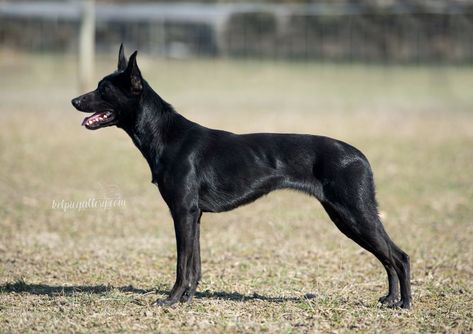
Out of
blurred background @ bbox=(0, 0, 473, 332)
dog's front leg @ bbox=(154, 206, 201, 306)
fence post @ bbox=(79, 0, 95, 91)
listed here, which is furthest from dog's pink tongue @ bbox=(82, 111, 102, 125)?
fence post @ bbox=(79, 0, 95, 91)

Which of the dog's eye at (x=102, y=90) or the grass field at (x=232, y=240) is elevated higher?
the dog's eye at (x=102, y=90)

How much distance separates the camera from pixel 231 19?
40.2 m

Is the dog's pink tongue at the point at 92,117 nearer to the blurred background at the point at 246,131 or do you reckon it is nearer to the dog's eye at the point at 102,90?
the dog's eye at the point at 102,90

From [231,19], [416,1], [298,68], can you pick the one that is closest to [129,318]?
[298,68]

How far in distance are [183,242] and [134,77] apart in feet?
4.99

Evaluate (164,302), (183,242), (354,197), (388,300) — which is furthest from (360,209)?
(164,302)

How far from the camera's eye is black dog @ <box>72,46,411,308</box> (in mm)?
6234

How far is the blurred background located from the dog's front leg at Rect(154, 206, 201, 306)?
26cm

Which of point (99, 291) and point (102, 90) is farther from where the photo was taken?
point (99, 291)

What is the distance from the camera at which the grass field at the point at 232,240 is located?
6.14 meters

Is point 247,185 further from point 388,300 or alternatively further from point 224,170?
point 388,300

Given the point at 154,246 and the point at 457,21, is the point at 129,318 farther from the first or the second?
the point at 457,21

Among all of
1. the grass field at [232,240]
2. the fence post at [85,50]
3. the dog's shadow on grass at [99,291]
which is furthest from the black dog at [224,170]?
the fence post at [85,50]

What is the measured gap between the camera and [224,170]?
6395 millimetres
